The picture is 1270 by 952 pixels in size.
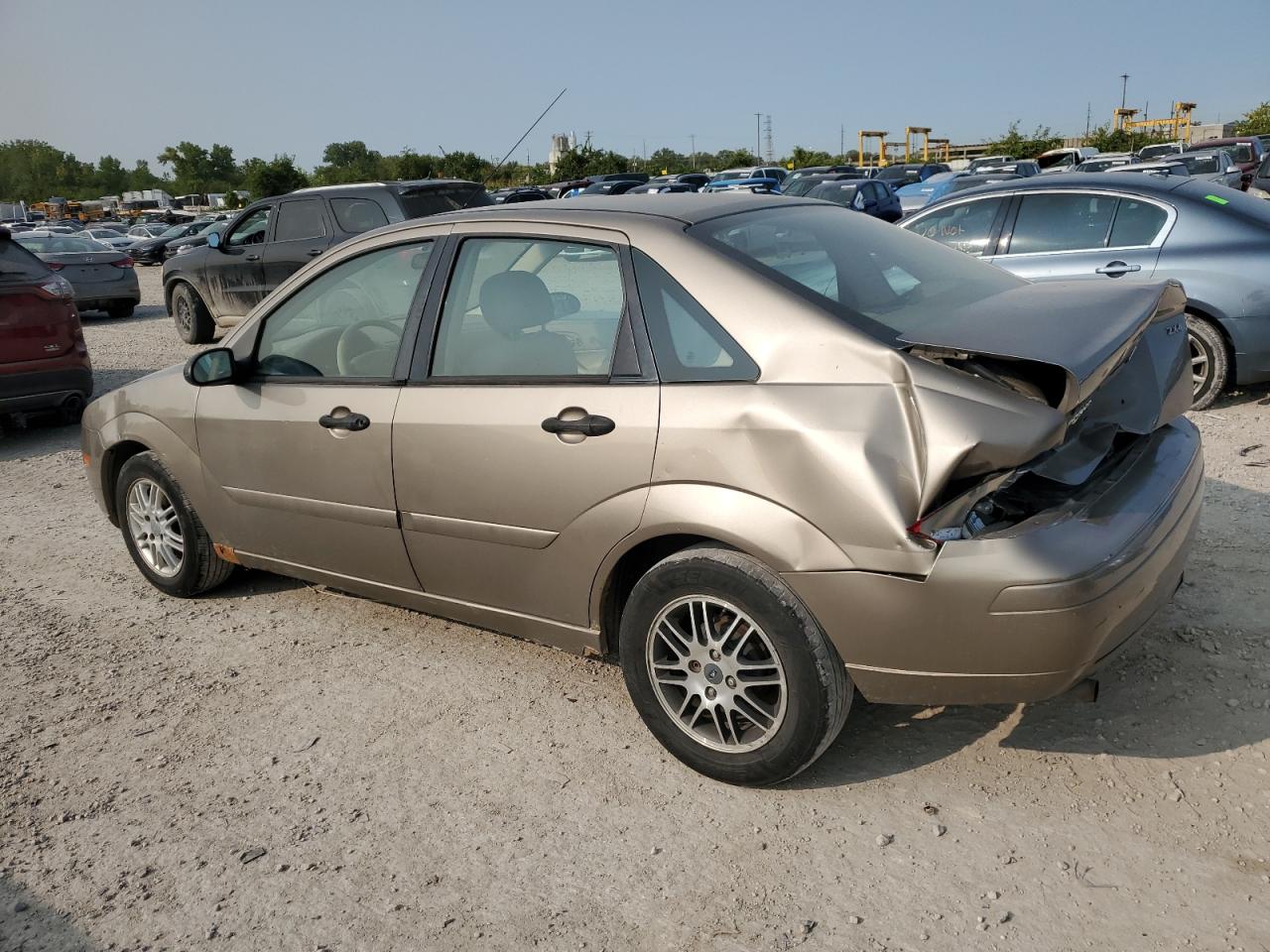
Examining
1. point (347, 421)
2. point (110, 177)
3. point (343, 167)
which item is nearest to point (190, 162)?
point (110, 177)

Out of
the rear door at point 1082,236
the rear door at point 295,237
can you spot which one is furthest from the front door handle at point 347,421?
the rear door at point 295,237

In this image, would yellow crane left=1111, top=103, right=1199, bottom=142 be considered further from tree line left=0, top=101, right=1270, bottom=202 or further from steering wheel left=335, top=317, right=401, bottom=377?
steering wheel left=335, top=317, right=401, bottom=377

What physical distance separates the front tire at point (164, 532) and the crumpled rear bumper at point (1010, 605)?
3147 mm

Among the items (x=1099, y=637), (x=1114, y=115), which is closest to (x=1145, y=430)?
(x=1099, y=637)

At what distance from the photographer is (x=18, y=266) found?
330 inches

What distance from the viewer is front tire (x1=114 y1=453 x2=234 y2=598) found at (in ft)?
15.6

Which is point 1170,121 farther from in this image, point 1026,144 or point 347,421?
point 347,421

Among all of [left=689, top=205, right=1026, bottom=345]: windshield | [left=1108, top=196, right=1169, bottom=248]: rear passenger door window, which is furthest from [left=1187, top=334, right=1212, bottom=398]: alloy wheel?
[left=689, top=205, right=1026, bottom=345]: windshield

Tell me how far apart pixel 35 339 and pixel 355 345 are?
575cm

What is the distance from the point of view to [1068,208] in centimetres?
736

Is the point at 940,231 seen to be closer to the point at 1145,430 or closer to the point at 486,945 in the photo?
the point at 1145,430

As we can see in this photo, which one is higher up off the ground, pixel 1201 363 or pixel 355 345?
pixel 355 345

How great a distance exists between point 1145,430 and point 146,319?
708 inches

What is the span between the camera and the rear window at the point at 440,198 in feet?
34.3
